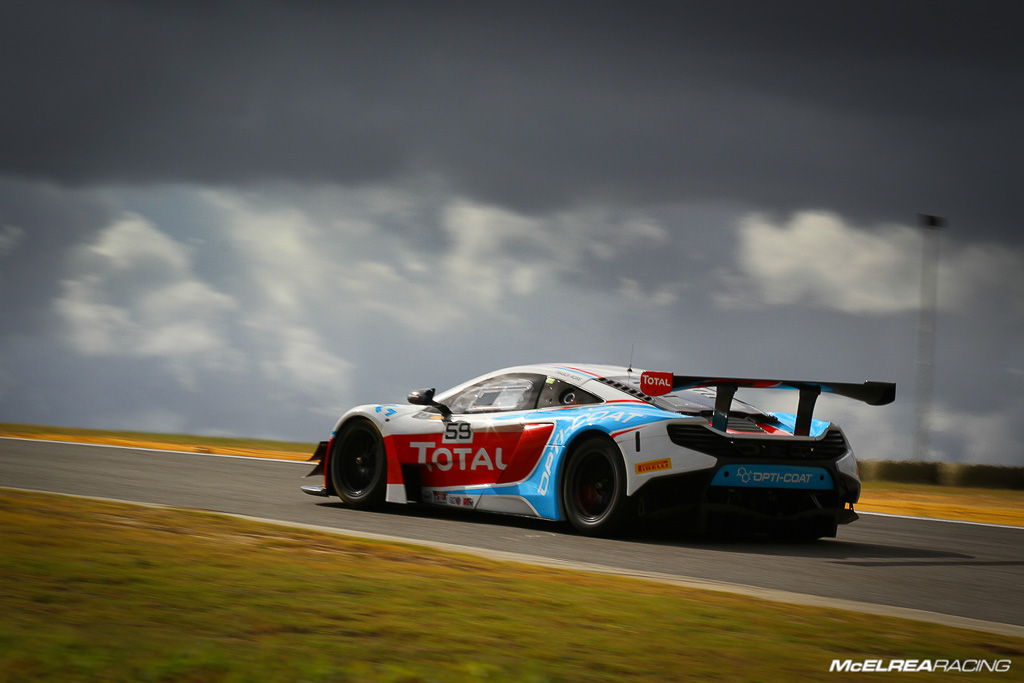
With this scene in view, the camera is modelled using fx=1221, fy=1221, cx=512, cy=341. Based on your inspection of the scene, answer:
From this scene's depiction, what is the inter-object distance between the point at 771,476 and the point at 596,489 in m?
1.21

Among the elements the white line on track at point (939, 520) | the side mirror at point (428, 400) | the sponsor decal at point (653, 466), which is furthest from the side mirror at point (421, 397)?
the white line on track at point (939, 520)

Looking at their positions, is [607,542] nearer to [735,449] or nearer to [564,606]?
[735,449]

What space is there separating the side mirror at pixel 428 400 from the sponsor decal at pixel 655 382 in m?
2.21

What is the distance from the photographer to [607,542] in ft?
27.1

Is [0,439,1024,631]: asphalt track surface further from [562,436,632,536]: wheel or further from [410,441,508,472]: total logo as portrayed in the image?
[410,441,508,472]: total logo

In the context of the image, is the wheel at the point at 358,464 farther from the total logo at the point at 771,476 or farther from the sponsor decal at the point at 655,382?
the total logo at the point at 771,476

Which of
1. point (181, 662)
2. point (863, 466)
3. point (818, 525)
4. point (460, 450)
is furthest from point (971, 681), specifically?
point (863, 466)

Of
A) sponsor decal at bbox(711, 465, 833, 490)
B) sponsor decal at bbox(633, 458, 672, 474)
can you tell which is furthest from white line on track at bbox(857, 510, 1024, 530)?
sponsor decal at bbox(633, 458, 672, 474)

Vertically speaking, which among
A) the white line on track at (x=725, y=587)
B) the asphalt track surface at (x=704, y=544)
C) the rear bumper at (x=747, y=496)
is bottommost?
the white line on track at (x=725, y=587)

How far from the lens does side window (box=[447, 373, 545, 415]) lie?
9266mm

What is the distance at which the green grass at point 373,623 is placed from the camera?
406 cm

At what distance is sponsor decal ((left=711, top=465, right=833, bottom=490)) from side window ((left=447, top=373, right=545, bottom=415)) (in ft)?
5.61

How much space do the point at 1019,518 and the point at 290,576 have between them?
975 centimetres

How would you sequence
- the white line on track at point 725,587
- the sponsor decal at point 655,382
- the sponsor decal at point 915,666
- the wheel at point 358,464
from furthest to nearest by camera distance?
the wheel at point 358,464 → the sponsor decal at point 655,382 → the white line on track at point 725,587 → the sponsor decal at point 915,666
